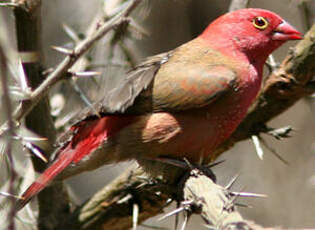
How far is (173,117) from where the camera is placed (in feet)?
12.3

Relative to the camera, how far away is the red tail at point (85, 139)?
379 centimetres

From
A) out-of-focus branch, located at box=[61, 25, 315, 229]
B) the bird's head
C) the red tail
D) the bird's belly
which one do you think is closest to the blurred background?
the bird's head

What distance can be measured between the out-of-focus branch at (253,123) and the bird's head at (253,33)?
365 mm

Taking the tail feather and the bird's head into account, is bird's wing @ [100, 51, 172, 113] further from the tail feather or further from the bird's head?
the bird's head

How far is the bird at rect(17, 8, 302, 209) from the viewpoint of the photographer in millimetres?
3713

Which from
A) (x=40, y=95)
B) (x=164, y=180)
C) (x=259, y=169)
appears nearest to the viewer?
(x=40, y=95)

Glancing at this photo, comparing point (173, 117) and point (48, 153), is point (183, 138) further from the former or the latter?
point (48, 153)

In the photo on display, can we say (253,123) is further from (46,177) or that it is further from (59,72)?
(59,72)

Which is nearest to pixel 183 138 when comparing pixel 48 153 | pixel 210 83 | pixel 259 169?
pixel 210 83

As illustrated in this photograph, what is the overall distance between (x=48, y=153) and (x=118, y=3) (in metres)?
1.31

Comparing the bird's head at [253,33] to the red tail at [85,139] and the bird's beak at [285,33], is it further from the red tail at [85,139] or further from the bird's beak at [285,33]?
the red tail at [85,139]

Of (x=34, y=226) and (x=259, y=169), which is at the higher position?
(x=34, y=226)

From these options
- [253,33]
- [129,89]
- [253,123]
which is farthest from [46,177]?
[253,33]

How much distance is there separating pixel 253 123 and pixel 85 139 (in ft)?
3.87
